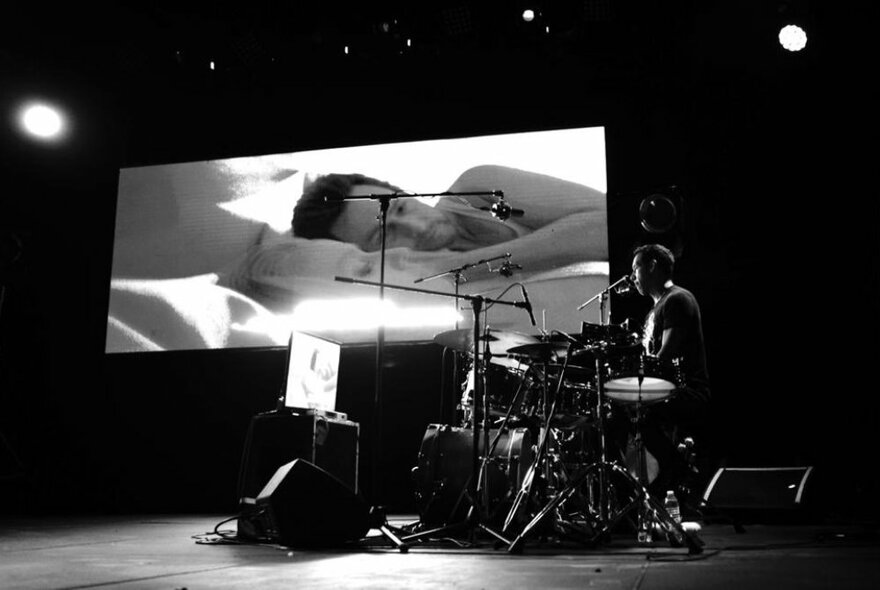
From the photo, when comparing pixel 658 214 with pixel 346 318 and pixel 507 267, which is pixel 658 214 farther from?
pixel 346 318

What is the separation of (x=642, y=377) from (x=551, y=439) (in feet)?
3.84

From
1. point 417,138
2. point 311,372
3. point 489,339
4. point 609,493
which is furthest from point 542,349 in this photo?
point 417,138

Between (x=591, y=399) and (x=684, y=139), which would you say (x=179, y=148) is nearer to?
(x=684, y=139)

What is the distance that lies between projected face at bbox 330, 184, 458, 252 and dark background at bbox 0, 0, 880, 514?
74 centimetres

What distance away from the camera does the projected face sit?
5906mm

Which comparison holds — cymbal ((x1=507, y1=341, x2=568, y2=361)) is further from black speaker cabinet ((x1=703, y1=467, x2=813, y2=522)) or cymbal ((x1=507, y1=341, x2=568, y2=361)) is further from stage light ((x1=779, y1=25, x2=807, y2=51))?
stage light ((x1=779, y1=25, x2=807, y2=51))

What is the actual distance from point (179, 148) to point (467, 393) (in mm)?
3945

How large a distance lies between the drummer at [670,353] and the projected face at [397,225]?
6.01 feet

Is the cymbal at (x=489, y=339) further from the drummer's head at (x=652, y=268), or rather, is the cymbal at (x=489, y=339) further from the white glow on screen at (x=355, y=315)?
the white glow on screen at (x=355, y=315)

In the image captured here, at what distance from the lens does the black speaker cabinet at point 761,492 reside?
473 centimetres

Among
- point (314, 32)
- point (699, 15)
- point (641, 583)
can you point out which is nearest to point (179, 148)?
point (314, 32)

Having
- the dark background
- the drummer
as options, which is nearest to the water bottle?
the drummer

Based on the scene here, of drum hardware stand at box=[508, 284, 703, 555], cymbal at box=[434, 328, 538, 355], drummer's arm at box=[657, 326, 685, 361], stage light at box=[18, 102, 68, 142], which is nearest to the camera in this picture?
drum hardware stand at box=[508, 284, 703, 555]

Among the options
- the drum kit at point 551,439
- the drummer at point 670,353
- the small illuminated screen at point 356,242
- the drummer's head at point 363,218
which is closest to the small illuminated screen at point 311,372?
the drum kit at point 551,439
